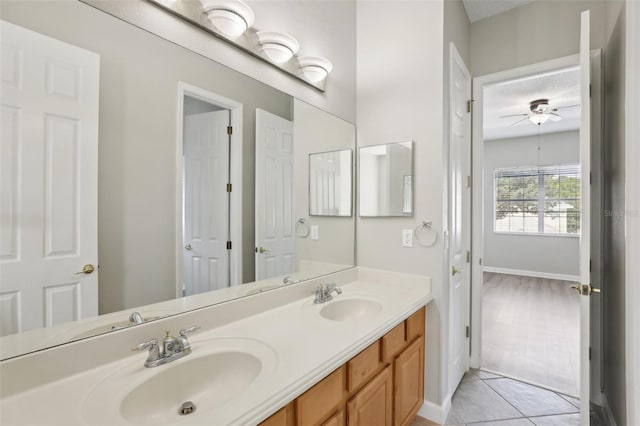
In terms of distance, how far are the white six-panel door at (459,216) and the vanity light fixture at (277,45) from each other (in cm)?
107

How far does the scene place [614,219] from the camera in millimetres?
1817

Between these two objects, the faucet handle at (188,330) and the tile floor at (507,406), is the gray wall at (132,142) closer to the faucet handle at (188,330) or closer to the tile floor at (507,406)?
the faucet handle at (188,330)

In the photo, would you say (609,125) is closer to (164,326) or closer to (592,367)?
(592,367)

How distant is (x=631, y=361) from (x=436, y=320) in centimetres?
86

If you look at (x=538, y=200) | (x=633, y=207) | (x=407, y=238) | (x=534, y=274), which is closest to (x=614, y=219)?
(x=633, y=207)

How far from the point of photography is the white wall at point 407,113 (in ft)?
6.29

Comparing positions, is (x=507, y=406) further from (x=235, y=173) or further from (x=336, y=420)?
(x=235, y=173)

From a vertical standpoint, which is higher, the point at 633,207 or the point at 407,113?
the point at 407,113

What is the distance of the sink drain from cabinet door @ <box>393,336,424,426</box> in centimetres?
97

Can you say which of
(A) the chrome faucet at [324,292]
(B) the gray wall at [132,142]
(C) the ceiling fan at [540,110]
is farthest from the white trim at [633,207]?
(C) the ceiling fan at [540,110]

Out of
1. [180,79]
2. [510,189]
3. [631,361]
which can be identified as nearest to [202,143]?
[180,79]

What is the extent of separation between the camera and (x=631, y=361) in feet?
4.22

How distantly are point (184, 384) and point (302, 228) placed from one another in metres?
1.03

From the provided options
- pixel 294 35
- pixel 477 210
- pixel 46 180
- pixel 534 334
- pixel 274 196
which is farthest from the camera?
pixel 534 334
